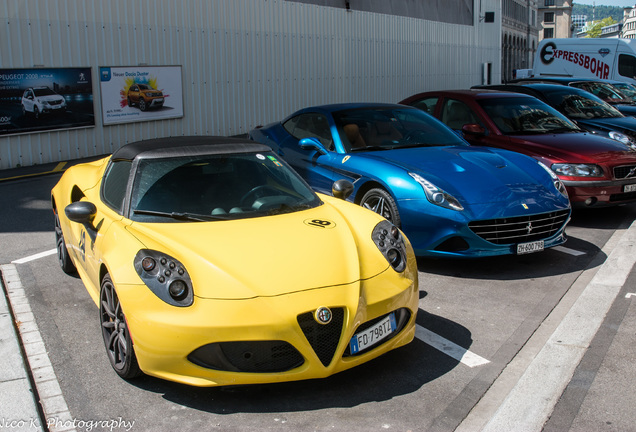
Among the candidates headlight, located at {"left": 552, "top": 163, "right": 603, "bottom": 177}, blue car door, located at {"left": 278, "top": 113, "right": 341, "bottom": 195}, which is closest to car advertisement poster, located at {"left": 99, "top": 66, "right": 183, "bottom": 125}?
blue car door, located at {"left": 278, "top": 113, "right": 341, "bottom": 195}

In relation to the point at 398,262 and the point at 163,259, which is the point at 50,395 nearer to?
the point at 163,259

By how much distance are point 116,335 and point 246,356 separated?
0.99 meters

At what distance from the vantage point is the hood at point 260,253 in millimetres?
3783

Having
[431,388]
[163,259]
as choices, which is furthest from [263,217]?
[431,388]

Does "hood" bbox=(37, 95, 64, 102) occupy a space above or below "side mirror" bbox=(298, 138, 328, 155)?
above

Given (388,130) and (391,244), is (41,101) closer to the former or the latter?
(388,130)

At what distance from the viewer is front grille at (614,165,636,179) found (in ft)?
27.8

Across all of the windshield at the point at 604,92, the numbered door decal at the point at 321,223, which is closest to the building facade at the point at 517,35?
the windshield at the point at 604,92

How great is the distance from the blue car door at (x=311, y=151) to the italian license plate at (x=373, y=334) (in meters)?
3.45

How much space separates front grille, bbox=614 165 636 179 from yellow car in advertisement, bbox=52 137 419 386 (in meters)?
4.84

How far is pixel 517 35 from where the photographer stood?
8556cm
